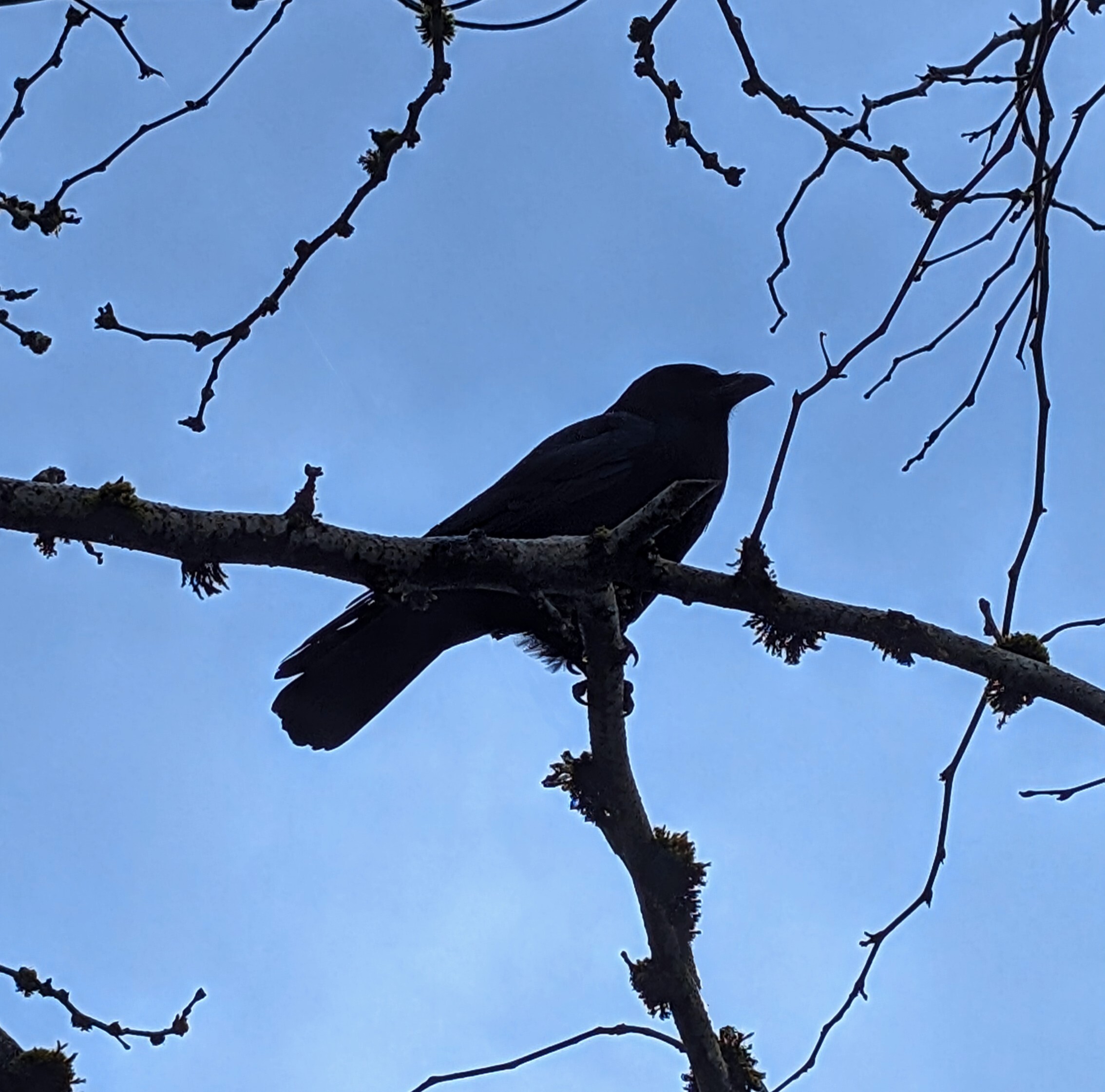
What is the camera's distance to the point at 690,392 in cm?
659

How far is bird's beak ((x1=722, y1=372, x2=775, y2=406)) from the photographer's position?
21.7ft

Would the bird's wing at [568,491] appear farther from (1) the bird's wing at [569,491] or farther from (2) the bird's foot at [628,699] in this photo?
(2) the bird's foot at [628,699]

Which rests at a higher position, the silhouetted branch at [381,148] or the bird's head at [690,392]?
the bird's head at [690,392]

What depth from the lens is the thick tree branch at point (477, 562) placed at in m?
2.87

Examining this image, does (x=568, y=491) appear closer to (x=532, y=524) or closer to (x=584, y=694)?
(x=532, y=524)

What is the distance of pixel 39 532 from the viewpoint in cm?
287

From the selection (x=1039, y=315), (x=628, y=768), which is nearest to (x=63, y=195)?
(x=628, y=768)

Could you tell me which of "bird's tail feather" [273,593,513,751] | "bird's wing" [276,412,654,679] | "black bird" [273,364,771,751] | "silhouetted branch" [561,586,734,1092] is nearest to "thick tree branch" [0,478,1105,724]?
"silhouetted branch" [561,586,734,1092]

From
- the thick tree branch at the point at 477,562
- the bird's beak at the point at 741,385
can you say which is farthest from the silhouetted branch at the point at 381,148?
the bird's beak at the point at 741,385

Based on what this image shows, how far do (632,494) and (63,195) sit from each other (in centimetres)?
278

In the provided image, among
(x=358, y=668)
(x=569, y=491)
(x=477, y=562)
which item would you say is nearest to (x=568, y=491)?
(x=569, y=491)

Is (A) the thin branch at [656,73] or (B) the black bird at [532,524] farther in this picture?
(B) the black bird at [532,524]

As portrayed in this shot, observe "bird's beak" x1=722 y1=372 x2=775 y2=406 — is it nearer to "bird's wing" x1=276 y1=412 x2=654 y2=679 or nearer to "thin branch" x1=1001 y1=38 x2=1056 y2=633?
"bird's wing" x1=276 y1=412 x2=654 y2=679

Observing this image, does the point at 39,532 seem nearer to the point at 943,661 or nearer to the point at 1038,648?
the point at 943,661
